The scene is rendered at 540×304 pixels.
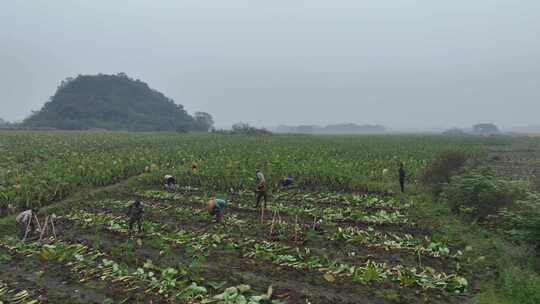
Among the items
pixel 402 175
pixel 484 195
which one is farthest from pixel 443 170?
pixel 484 195

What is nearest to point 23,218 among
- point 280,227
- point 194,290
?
point 194,290

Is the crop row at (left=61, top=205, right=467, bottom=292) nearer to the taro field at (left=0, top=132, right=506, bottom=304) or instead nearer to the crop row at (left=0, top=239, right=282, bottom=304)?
the taro field at (left=0, top=132, right=506, bottom=304)

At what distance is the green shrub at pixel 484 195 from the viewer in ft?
34.7

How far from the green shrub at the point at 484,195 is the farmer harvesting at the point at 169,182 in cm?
1144

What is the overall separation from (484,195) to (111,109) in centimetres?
10527

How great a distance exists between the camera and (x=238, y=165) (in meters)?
18.3

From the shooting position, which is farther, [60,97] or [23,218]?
[60,97]

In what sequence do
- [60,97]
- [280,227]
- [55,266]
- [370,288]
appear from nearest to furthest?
1. [370,288]
2. [55,266]
3. [280,227]
4. [60,97]

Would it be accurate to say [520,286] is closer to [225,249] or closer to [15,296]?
[225,249]

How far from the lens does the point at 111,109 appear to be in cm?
9994

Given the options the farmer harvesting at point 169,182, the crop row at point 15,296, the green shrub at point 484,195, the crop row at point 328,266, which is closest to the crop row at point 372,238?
the crop row at point 328,266

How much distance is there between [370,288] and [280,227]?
12.2ft

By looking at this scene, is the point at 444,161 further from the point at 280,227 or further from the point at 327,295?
the point at 327,295

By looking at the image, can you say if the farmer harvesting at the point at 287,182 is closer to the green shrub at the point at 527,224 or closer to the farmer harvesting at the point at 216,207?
the farmer harvesting at the point at 216,207
